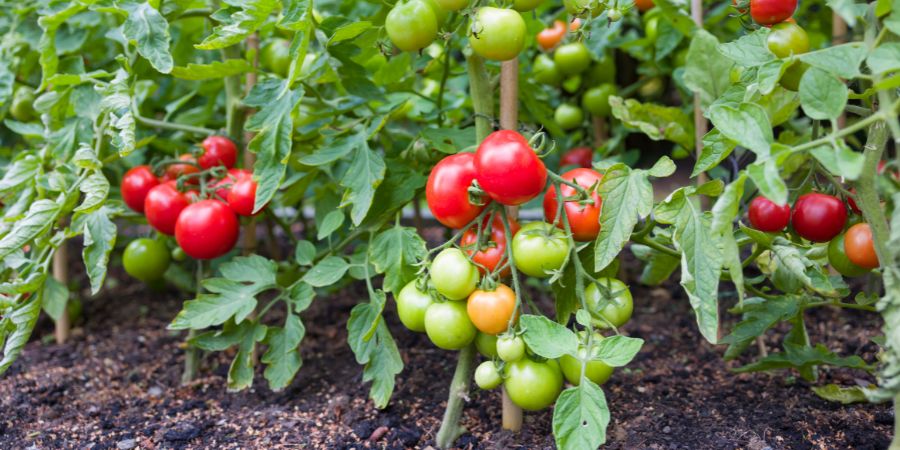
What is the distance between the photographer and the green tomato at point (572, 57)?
1739 millimetres

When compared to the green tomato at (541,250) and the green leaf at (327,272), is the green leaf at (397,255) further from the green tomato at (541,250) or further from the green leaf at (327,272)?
the green tomato at (541,250)

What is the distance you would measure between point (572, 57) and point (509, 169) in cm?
85

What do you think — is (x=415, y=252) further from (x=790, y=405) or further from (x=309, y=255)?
(x=790, y=405)

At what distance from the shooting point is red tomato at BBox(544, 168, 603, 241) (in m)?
1.05

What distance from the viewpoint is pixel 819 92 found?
857 millimetres

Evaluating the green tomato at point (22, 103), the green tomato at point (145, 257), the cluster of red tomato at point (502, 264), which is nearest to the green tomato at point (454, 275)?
the cluster of red tomato at point (502, 264)

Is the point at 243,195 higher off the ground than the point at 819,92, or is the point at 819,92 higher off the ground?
the point at 819,92

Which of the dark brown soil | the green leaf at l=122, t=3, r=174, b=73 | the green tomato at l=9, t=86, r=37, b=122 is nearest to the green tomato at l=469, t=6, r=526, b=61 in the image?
the green leaf at l=122, t=3, r=174, b=73

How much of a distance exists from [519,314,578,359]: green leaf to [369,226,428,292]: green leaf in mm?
253

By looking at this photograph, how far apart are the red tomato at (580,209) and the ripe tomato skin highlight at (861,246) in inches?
14.6

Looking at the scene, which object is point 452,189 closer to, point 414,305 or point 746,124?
point 414,305

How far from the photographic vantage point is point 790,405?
4.28 ft

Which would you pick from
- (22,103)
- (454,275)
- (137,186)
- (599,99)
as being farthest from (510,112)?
(22,103)

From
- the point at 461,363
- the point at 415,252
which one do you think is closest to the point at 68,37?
the point at 415,252
